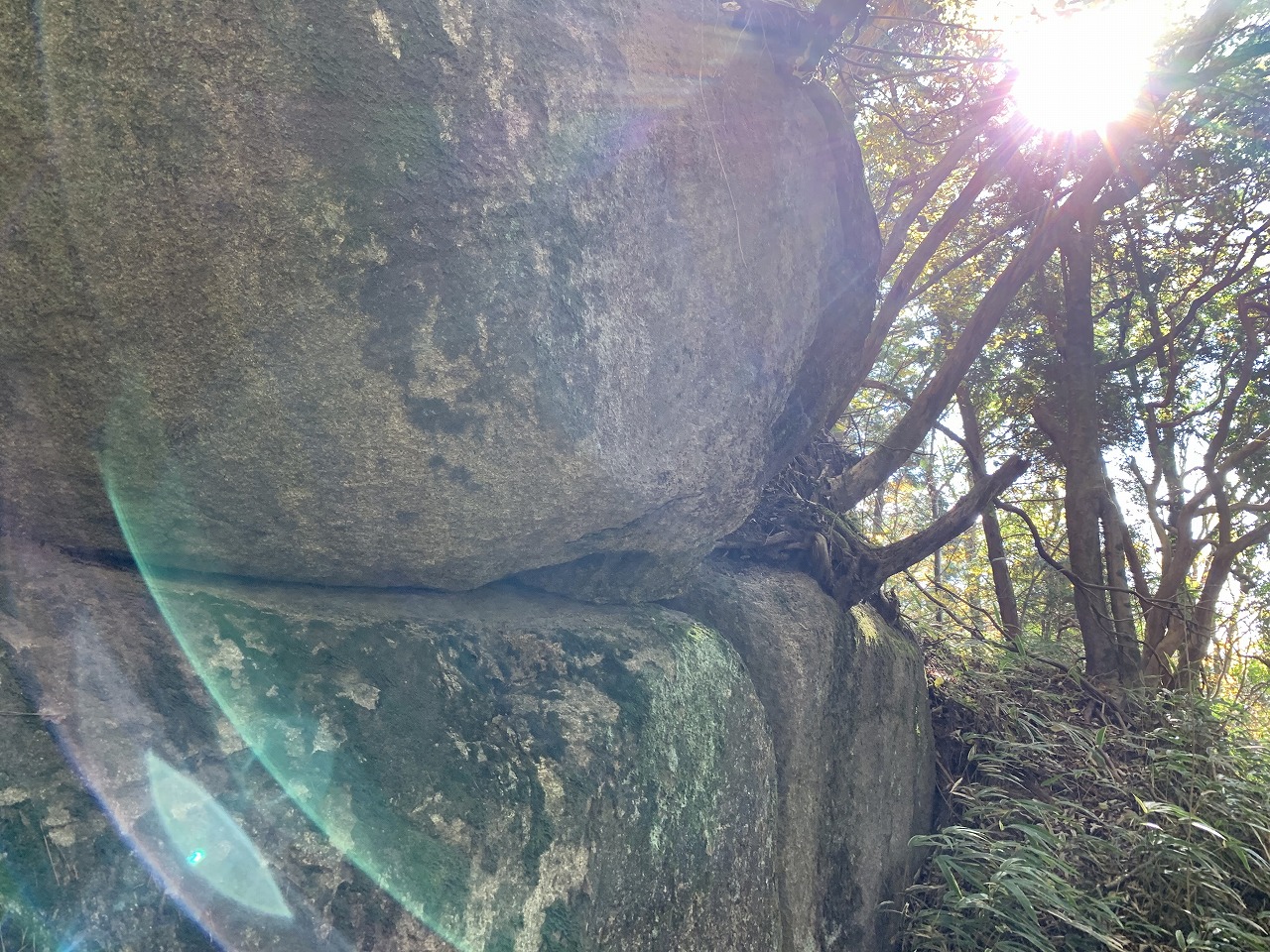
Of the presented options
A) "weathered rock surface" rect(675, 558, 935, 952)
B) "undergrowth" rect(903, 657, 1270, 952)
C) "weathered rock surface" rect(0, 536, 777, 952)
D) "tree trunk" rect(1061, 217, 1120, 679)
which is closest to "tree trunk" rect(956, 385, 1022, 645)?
"tree trunk" rect(1061, 217, 1120, 679)

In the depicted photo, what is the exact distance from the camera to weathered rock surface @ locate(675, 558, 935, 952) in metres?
2.61

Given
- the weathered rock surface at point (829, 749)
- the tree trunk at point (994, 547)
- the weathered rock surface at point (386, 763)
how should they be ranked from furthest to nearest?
1. the tree trunk at point (994, 547)
2. the weathered rock surface at point (829, 749)
3. the weathered rock surface at point (386, 763)

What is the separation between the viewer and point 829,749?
9.55ft

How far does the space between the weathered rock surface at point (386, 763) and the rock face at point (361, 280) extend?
0.17 m

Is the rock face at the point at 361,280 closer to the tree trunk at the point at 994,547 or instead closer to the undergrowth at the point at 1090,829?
the undergrowth at the point at 1090,829

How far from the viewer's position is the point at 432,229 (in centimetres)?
154

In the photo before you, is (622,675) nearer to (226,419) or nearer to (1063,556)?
(226,419)

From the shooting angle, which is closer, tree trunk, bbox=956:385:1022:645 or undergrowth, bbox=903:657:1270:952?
undergrowth, bbox=903:657:1270:952

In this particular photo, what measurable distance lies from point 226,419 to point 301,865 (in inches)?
31.3

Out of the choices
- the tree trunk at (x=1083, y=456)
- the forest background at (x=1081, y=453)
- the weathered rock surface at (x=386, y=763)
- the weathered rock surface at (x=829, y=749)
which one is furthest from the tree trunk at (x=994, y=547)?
the weathered rock surface at (x=386, y=763)

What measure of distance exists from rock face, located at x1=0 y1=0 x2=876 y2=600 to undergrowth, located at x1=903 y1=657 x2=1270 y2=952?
75.0 inches

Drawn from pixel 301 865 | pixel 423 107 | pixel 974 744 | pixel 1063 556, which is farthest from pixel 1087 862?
pixel 1063 556

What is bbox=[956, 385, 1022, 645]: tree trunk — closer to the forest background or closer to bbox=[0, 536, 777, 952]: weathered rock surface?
the forest background

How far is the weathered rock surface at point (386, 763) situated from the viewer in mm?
1245
